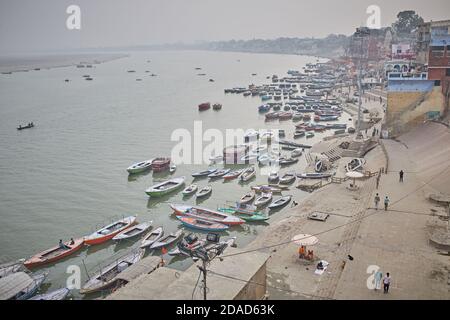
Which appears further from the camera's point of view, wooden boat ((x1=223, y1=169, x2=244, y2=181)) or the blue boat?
the blue boat

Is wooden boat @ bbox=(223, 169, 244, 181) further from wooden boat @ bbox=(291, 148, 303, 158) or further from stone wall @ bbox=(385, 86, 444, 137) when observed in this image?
stone wall @ bbox=(385, 86, 444, 137)

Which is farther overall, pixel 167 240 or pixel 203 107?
pixel 203 107

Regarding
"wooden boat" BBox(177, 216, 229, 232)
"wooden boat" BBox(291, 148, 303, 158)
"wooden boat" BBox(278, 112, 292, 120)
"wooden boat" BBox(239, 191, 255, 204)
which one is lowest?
"wooden boat" BBox(177, 216, 229, 232)

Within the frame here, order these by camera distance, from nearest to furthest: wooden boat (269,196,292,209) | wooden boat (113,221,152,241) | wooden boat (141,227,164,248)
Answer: wooden boat (141,227,164,248)
wooden boat (113,221,152,241)
wooden boat (269,196,292,209)

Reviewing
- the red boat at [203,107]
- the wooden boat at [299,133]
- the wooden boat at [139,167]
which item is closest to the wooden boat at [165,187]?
the wooden boat at [139,167]

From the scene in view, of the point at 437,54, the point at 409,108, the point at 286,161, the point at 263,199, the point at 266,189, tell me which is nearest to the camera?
the point at 263,199

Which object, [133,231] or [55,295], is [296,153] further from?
[55,295]

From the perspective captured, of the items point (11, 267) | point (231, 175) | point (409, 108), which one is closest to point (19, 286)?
point (11, 267)

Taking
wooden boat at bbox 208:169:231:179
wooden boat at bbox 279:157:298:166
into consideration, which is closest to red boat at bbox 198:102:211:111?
wooden boat at bbox 279:157:298:166
